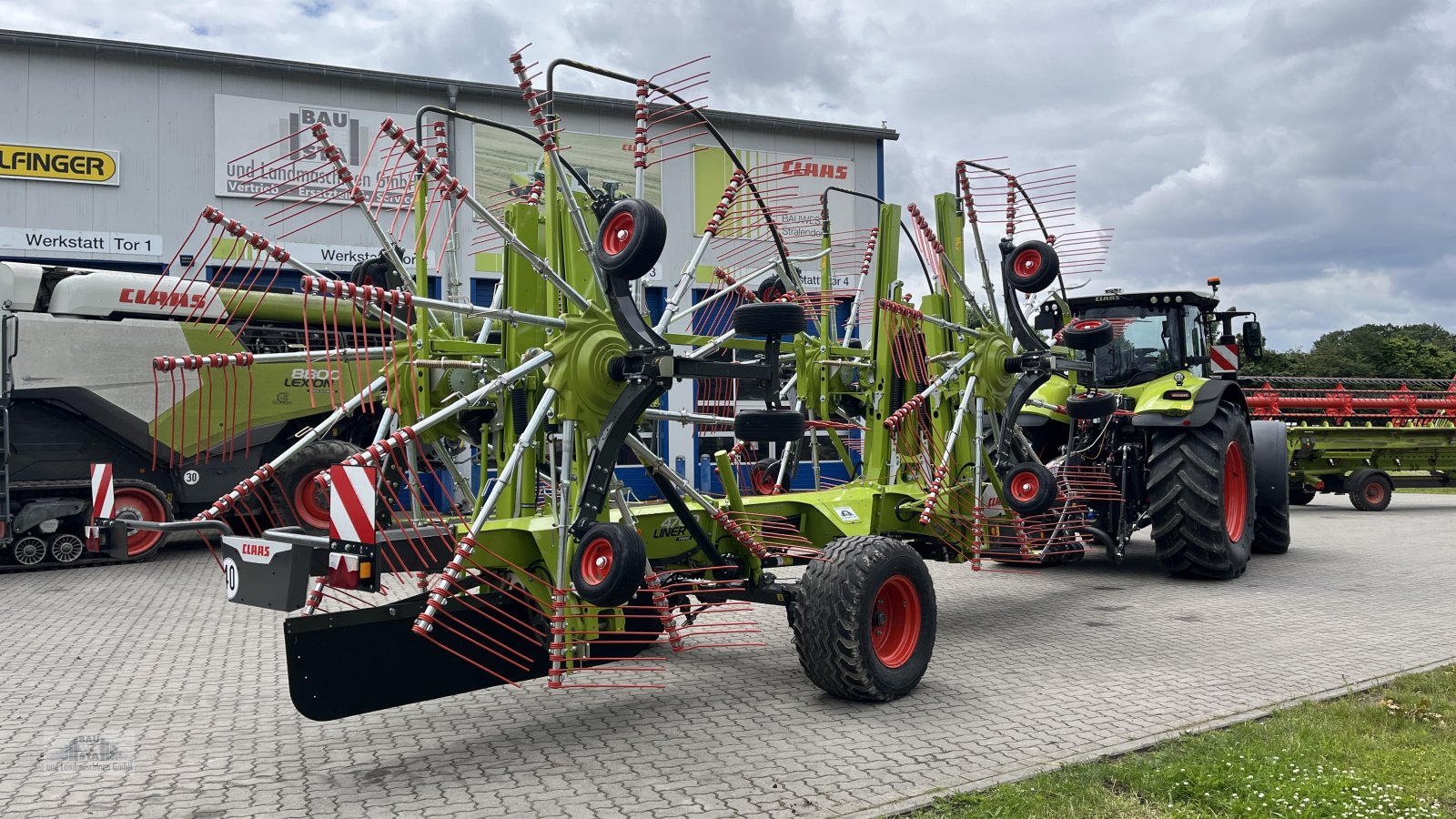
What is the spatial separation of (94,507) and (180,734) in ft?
3.56

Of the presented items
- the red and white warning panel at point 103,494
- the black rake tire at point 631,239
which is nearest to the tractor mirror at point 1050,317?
the black rake tire at point 631,239

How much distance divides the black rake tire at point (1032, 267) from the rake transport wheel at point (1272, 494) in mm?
4569

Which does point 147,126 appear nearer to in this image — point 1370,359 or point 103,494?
point 103,494

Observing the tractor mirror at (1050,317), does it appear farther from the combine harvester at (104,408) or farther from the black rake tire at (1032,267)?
the combine harvester at (104,408)

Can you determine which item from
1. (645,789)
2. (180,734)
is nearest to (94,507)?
(180,734)

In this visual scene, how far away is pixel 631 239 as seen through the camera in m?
4.76

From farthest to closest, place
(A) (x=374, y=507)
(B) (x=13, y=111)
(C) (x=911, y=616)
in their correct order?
(B) (x=13, y=111), (C) (x=911, y=616), (A) (x=374, y=507)

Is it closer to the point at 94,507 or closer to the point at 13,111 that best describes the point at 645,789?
the point at 94,507

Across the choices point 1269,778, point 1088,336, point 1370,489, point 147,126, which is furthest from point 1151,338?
point 147,126

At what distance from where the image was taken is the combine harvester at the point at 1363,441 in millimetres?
16609

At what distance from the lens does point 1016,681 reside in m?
Result: 6.07

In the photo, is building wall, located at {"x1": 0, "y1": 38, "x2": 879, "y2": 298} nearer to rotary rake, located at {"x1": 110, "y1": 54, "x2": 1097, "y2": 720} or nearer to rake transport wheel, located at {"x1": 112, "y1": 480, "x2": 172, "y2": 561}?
rake transport wheel, located at {"x1": 112, "y1": 480, "x2": 172, "y2": 561}

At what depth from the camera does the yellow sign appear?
16.7m

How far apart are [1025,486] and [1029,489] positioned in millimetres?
35
